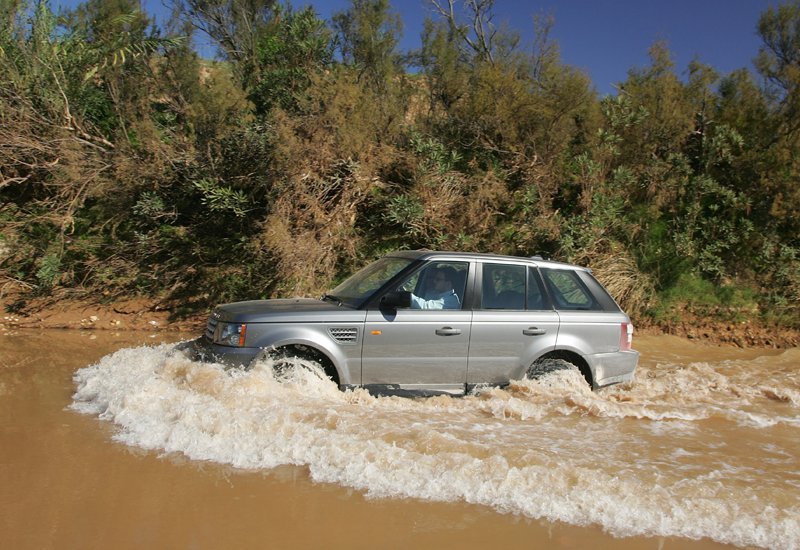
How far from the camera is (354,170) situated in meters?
11.9

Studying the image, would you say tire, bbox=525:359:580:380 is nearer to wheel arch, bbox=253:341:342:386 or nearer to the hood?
the hood

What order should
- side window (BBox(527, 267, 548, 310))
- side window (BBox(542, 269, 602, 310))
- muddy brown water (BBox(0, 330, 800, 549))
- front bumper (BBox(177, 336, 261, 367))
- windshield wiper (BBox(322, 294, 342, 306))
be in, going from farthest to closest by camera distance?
1. side window (BBox(542, 269, 602, 310))
2. side window (BBox(527, 267, 548, 310))
3. windshield wiper (BBox(322, 294, 342, 306))
4. front bumper (BBox(177, 336, 261, 367))
5. muddy brown water (BBox(0, 330, 800, 549))

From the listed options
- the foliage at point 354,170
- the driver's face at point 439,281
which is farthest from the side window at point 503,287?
the foliage at point 354,170

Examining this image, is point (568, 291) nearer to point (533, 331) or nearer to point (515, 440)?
point (533, 331)

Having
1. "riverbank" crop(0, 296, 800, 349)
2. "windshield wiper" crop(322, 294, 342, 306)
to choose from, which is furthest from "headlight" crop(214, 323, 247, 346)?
"riverbank" crop(0, 296, 800, 349)

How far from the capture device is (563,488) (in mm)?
4328

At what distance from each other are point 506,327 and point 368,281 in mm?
1454

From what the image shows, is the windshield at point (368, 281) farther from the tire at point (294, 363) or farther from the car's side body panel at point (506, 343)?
the car's side body panel at point (506, 343)

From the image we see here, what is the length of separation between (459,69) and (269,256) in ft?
24.2

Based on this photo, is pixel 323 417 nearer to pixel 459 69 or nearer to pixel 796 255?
pixel 796 255

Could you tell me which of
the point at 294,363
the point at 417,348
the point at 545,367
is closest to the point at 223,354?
the point at 294,363

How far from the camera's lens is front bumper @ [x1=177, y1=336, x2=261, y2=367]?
5.74m

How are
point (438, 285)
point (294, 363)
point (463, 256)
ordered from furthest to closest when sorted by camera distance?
point (463, 256), point (438, 285), point (294, 363)

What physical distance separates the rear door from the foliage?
16.6 ft
